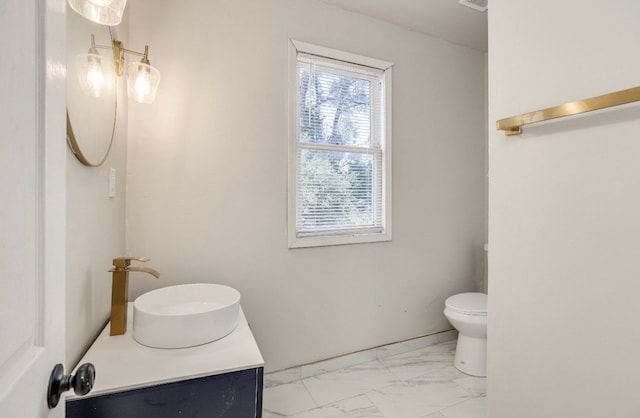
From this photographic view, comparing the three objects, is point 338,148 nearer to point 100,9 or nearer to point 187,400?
point 100,9

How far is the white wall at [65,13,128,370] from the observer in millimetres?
962

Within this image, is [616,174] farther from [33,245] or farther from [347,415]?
[347,415]

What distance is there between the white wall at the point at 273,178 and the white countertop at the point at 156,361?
58 cm

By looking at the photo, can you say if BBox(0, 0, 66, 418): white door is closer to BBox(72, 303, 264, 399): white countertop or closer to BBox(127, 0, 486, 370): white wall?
BBox(72, 303, 264, 399): white countertop

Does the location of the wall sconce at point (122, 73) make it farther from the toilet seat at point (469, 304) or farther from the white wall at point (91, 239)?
the toilet seat at point (469, 304)

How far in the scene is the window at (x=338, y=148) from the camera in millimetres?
1997

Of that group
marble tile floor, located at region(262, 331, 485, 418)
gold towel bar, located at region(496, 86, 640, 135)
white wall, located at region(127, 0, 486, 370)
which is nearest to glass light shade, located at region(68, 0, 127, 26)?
white wall, located at region(127, 0, 486, 370)

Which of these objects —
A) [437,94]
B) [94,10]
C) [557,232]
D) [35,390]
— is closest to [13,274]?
[35,390]

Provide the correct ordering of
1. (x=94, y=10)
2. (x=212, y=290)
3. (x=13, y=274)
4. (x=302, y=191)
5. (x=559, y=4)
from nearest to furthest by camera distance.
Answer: (x=13, y=274) → (x=94, y=10) → (x=559, y=4) → (x=212, y=290) → (x=302, y=191)

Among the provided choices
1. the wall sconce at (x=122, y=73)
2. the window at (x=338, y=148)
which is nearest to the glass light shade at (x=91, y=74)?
the wall sconce at (x=122, y=73)

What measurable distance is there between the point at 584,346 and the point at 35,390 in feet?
4.55

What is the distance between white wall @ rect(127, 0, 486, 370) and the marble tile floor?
11 centimetres

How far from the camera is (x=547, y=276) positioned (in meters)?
1.07

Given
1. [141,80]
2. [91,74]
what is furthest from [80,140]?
[141,80]
